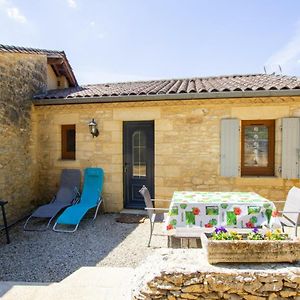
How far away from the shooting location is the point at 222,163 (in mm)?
6027

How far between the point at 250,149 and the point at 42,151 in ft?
17.9

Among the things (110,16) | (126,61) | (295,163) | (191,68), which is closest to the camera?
(295,163)

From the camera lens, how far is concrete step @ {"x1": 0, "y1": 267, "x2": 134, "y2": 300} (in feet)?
9.70

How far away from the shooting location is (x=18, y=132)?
20.6 feet

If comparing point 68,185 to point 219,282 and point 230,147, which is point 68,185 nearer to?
point 230,147

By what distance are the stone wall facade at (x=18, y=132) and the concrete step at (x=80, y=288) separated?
3.15m

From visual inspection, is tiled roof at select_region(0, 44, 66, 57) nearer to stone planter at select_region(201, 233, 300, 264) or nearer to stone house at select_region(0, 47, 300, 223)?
stone house at select_region(0, 47, 300, 223)

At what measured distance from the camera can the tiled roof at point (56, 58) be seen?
6039 millimetres

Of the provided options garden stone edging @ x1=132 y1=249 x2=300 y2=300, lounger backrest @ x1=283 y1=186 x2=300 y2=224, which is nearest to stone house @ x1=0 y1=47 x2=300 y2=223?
lounger backrest @ x1=283 y1=186 x2=300 y2=224

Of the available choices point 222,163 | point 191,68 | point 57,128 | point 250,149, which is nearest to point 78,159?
point 57,128

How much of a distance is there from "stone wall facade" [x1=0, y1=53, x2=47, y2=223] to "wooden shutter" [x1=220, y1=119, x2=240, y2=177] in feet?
16.1

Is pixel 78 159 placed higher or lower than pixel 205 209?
higher

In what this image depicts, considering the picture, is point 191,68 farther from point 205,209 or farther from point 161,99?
point 205,209

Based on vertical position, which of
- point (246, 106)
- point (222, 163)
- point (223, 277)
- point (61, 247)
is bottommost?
point (61, 247)
